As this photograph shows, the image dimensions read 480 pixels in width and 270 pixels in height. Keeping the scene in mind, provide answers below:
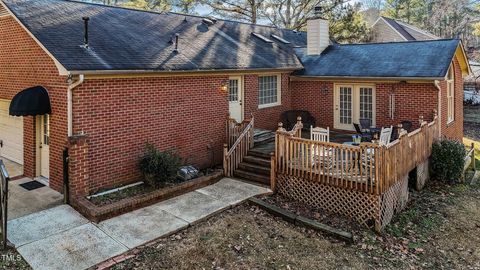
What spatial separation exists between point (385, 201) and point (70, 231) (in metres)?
6.80

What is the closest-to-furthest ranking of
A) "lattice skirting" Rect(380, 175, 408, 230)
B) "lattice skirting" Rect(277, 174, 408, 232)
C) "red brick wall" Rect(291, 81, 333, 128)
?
"lattice skirting" Rect(277, 174, 408, 232)
"lattice skirting" Rect(380, 175, 408, 230)
"red brick wall" Rect(291, 81, 333, 128)

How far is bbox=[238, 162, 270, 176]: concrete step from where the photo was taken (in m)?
10.8

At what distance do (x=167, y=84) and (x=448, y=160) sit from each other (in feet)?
29.8

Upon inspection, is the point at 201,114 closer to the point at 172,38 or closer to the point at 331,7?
the point at 172,38

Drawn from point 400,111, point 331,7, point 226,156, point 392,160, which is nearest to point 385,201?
point 392,160

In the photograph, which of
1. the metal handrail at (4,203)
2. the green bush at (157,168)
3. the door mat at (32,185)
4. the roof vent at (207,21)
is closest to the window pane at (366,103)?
the roof vent at (207,21)

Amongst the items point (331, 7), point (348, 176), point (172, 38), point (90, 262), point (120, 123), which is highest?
point (331, 7)

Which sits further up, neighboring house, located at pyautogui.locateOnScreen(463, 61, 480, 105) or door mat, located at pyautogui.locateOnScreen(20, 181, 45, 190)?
neighboring house, located at pyautogui.locateOnScreen(463, 61, 480, 105)

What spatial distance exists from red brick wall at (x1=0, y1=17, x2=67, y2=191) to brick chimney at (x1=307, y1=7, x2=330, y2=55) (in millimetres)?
10713

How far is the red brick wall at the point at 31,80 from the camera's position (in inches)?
358

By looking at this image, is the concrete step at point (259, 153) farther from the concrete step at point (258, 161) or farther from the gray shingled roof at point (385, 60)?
the gray shingled roof at point (385, 60)

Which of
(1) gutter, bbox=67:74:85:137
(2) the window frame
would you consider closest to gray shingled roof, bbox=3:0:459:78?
(1) gutter, bbox=67:74:85:137

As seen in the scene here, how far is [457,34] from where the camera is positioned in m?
47.4

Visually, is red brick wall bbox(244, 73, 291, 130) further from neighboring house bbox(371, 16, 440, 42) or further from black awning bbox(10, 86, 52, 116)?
neighboring house bbox(371, 16, 440, 42)
